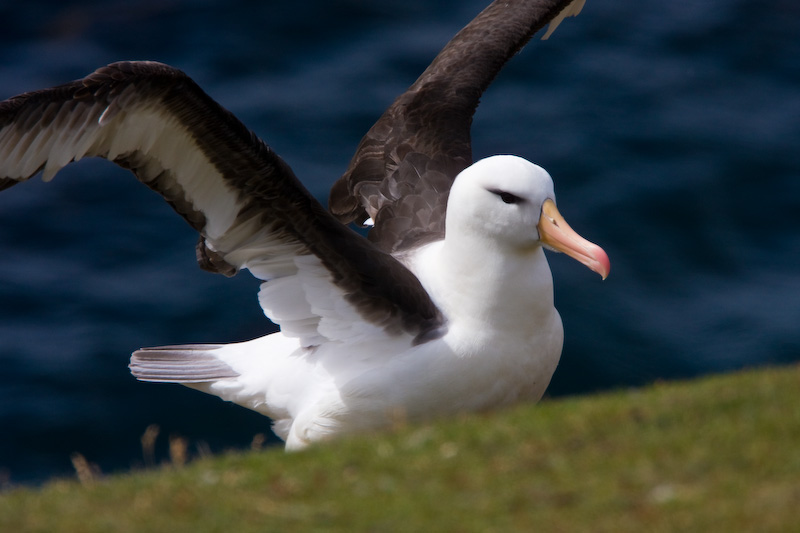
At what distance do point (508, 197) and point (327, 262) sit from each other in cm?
112

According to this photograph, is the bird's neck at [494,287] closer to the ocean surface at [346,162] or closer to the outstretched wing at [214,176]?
the outstretched wing at [214,176]

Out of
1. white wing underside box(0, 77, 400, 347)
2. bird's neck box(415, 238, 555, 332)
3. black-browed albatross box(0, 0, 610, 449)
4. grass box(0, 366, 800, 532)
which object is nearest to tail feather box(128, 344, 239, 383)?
black-browed albatross box(0, 0, 610, 449)

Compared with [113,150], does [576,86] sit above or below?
below

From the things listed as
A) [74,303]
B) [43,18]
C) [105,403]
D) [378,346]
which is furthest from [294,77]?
[378,346]

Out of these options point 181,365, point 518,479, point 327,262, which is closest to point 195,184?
point 327,262

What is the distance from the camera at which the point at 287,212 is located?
670cm

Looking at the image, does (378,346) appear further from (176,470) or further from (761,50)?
(761,50)

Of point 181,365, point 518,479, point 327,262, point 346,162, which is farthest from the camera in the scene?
point 346,162

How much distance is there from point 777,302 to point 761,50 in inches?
185

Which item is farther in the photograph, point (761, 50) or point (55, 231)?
point (761, 50)

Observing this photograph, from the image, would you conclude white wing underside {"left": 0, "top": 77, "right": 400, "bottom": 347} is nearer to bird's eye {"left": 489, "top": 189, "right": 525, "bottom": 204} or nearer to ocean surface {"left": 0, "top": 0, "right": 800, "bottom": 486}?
bird's eye {"left": 489, "top": 189, "right": 525, "bottom": 204}

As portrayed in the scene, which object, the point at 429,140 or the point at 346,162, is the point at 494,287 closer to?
the point at 429,140

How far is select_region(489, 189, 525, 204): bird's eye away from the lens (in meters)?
6.88

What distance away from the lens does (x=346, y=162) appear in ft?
47.4
